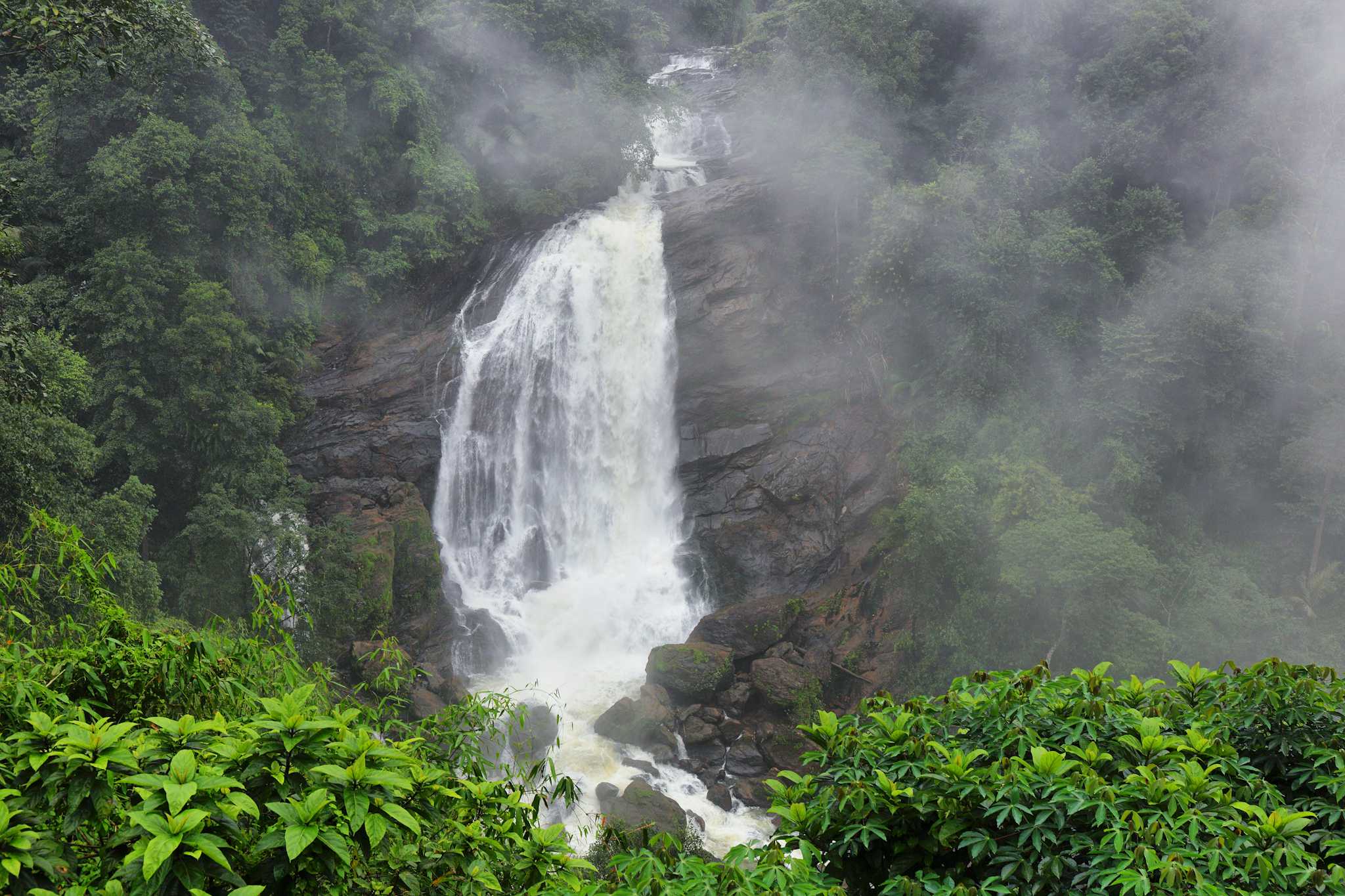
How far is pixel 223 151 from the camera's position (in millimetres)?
19531

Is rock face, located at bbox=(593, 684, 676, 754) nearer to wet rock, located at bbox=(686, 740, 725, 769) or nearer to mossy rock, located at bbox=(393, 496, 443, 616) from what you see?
wet rock, located at bbox=(686, 740, 725, 769)

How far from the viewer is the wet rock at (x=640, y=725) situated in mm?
16656

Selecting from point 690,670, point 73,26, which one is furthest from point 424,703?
point 73,26

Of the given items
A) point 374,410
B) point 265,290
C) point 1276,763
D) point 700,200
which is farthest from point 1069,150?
point 1276,763

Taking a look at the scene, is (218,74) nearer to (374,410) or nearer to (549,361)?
(374,410)

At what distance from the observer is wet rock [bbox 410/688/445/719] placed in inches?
631

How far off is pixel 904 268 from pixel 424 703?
15695 millimetres

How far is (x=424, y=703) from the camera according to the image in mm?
16359

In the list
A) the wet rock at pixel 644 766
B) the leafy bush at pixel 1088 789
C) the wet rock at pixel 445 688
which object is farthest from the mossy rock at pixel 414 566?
the leafy bush at pixel 1088 789

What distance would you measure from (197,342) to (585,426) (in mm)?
8930

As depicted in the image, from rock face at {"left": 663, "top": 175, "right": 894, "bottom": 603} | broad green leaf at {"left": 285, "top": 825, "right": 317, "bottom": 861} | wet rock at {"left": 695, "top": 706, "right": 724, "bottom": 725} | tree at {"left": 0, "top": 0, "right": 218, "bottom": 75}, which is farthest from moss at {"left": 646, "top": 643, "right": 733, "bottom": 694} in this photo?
broad green leaf at {"left": 285, "top": 825, "right": 317, "bottom": 861}

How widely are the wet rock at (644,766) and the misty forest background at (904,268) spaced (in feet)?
20.1

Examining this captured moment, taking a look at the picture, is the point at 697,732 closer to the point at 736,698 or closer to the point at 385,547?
the point at 736,698

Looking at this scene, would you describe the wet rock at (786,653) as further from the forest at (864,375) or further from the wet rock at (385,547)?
the wet rock at (385,547)
